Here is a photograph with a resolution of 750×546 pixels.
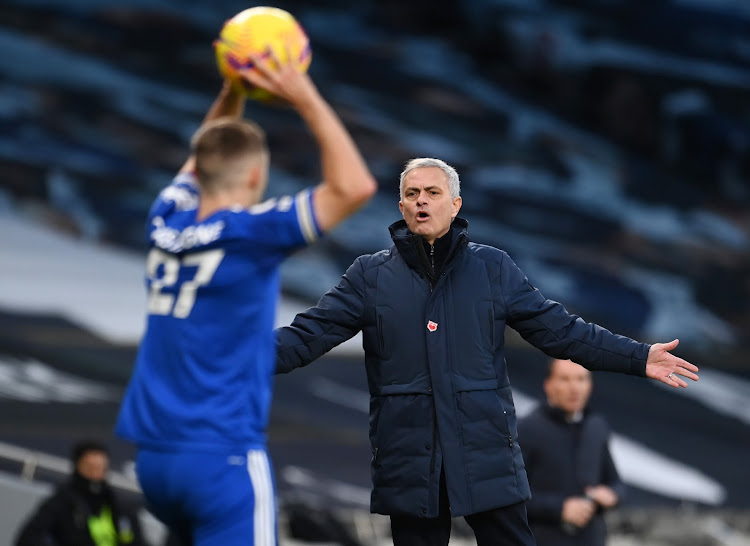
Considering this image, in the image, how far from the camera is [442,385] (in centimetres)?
355

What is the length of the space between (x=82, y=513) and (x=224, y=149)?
4648 millimetres

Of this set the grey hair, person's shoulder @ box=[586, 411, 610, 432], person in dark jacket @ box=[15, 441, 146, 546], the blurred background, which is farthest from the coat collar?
the blurred background

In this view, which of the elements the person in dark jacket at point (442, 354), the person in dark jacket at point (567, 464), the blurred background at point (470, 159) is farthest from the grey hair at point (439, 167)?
the blurred background at point (470, 159)

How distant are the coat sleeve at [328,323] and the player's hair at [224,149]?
2.86ft

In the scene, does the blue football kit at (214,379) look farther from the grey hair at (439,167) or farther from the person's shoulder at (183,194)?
the grey hair at (439,167)

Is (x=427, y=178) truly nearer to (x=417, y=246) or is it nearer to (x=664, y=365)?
(x=417, y=246)

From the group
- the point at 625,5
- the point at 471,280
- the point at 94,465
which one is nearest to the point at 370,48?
the point at 625,5

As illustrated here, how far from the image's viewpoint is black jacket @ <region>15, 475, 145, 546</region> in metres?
6.87

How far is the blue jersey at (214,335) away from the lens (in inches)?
112

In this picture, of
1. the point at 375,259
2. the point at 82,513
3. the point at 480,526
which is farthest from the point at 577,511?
the point at 82,513

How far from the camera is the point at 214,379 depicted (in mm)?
2873

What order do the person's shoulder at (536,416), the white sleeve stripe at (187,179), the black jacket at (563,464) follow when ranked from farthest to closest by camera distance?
the person's shoulder at (536,416) → the black jacket at (563,464) → the white sleeve stripe at (187,179)

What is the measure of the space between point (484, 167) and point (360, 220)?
1505 millimetres

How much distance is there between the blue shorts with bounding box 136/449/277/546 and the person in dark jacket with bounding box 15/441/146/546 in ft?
14.0
